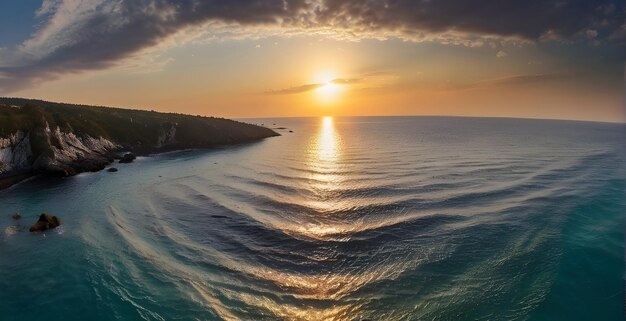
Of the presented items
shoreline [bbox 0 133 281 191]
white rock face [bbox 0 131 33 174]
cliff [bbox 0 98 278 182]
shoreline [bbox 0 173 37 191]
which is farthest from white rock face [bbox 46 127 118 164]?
shoreline [bbox 0 173 37 191]

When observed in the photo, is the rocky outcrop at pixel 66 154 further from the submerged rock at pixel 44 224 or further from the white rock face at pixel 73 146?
the submerged rock at pixel 44 224

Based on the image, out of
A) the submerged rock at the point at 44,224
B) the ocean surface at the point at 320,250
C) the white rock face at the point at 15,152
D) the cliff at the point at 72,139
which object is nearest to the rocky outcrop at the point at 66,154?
the cliff at the point at 72,139

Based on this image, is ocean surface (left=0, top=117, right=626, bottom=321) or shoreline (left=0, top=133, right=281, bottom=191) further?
shoreline (left=0, top=133, right=281, bottom=191)

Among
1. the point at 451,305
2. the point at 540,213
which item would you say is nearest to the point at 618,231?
the point at 540,213

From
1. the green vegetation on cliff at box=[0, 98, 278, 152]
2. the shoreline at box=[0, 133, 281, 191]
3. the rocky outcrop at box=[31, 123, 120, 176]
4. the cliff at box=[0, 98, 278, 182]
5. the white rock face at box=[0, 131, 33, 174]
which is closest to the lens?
the shoreline at box=[0, 133, 281, 191]

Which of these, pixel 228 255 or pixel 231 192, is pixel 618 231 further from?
pixel 231 192

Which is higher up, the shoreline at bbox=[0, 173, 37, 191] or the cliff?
the cliff

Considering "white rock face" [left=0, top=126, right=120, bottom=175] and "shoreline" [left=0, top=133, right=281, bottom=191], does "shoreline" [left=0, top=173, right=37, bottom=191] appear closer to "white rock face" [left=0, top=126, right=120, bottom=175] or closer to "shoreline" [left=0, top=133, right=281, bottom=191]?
"shoreline" [left=0, top=133, right=281, bottom=191]
